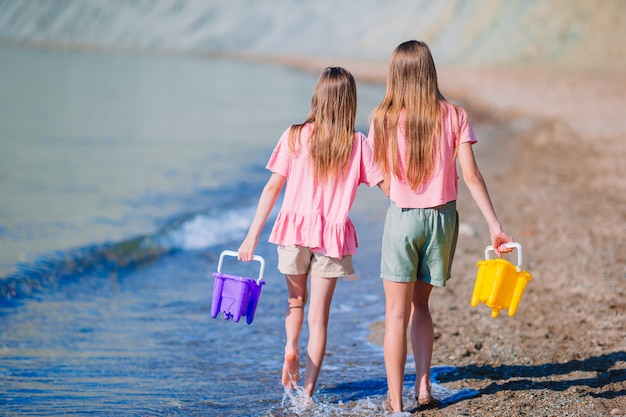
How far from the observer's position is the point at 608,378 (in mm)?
4750

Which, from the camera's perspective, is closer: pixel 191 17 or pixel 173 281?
pixel 173 281

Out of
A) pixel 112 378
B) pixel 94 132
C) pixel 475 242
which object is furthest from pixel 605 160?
pixel 94 132

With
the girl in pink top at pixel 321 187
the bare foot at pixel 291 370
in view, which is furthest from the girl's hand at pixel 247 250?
the bare foot at pixel 291 370

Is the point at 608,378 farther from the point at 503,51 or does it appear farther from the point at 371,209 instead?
the point at 503,51

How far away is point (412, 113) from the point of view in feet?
13.4

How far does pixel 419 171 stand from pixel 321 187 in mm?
516

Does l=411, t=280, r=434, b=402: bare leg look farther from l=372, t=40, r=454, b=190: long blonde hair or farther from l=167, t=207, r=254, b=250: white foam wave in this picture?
l=167, t=207, r=254, b=250: white foam wave

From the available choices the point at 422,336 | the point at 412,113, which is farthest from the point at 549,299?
the point at 412,113

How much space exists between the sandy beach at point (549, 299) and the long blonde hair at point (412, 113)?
130 cm

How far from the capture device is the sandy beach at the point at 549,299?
4613mm

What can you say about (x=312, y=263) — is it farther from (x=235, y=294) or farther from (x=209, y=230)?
(x=209, y=230)

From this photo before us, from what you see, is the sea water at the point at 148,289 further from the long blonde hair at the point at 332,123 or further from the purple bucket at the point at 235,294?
the long blonde hair at the point at 332,123

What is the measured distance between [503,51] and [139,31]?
5803cm

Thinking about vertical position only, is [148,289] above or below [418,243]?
below
